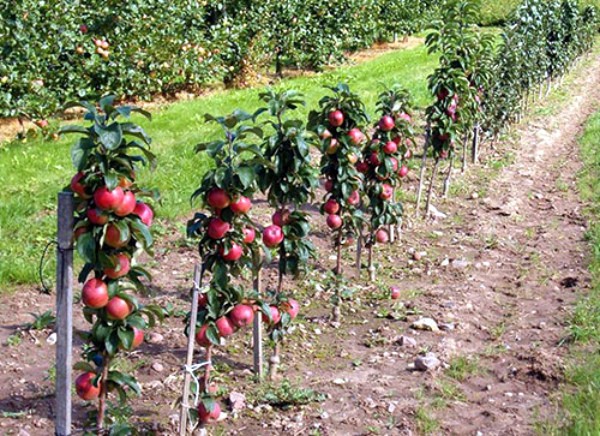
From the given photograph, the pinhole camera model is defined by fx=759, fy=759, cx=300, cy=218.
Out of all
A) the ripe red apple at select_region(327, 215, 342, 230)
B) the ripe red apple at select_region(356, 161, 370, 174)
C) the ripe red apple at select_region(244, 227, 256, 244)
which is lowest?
the ripe red apple at select_region(327, 215, 342, 230)

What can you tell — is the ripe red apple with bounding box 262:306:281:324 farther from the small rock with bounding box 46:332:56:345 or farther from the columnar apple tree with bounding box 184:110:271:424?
the small rock with bounding box 46:332:56:345

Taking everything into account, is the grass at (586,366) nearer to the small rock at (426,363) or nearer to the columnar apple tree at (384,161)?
the small rock at (426,363)

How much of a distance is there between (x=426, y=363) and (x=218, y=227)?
1662 mm

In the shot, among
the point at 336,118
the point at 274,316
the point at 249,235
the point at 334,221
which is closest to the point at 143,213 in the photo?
the point at 249,235

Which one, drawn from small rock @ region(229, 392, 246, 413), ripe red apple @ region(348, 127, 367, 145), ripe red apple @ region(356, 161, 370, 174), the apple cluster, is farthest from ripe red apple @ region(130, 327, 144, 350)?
ripe red apple @ region(356, 161, 370, 174)

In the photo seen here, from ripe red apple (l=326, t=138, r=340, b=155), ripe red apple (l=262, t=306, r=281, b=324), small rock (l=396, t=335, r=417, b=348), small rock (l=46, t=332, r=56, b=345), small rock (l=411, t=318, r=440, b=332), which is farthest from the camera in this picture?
small rock (l=411, t=318, r=440, b=332)

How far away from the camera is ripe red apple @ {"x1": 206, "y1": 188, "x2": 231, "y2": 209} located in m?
3.41

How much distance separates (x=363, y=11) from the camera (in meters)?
18.0

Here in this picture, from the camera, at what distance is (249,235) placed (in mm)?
3580

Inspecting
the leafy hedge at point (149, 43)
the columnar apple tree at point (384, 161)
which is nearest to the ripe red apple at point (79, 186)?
the columnar apple tree at point (384, 161)

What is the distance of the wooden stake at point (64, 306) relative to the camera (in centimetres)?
279

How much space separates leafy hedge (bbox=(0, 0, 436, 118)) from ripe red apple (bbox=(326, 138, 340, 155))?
17.3 feet

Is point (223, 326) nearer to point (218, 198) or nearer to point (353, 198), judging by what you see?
point (218, 198)

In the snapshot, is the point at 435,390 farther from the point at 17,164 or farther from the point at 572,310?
the point at 17,164
